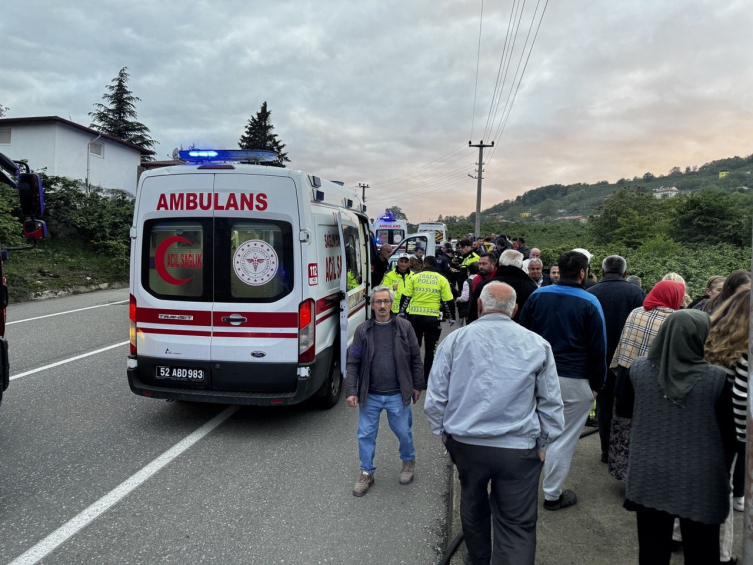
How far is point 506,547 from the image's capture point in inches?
105

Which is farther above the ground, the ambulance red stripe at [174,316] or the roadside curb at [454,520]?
the ambulance red stripe at [174,316]

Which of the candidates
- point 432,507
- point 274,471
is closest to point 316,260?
point 274,471

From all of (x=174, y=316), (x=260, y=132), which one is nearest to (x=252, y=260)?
(x=174, y=316)

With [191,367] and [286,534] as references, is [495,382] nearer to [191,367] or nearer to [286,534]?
[286,534]

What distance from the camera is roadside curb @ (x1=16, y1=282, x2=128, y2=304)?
14.8 m

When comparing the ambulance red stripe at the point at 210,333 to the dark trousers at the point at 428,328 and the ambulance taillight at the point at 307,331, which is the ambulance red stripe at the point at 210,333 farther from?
the dark trousers at the point at 428,328

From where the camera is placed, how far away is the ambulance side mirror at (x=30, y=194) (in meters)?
4.44

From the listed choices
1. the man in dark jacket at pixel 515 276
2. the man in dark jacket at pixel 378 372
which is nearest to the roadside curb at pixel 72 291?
the man in dark jacket at pixel 378 372

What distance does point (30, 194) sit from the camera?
447cm

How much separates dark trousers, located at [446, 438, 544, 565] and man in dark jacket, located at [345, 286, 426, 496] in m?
1.32

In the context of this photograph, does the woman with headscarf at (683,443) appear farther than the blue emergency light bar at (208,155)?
No

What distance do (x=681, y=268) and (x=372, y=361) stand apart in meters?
8.74

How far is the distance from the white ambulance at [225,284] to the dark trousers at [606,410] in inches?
105

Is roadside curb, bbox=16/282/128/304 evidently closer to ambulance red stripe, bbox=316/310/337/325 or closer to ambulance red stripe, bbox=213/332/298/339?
ambulance red stripe, bbox=213/332/298/339
